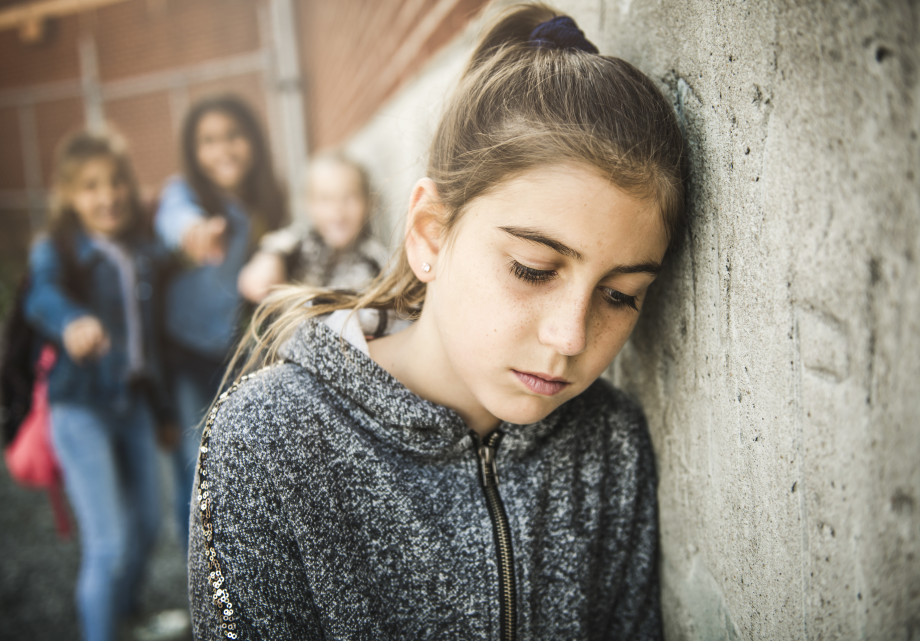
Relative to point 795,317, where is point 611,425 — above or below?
below

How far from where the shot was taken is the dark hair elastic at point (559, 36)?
124 centimetres

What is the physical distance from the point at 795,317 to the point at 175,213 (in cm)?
299

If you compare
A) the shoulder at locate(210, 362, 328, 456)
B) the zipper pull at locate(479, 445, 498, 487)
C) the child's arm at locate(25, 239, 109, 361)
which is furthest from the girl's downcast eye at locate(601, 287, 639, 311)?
the child's arm at locate(25, 239, 109, 361)

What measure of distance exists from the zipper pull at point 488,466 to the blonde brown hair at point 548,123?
48 cm

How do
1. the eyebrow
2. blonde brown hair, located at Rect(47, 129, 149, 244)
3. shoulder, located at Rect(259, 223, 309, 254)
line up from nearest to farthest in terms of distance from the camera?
the eyebrow, blonde brown hair, located at Rect(47, 129, 149, 244), shoulder, located at Rect(259, 223, 309, 254)

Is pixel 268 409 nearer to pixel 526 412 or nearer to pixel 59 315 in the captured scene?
pixel 526 412

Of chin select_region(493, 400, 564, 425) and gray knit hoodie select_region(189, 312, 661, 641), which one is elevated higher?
chin select_region(493, 400, 564, 425)

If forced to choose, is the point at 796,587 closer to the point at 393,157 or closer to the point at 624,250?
the point at 624,250

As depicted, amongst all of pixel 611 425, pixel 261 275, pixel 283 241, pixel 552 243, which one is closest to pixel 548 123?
pixel 552 243

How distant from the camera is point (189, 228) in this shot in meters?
3.09

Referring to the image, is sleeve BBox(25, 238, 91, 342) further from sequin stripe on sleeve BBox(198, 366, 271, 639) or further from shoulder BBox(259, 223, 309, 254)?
sequin stripe on sleeve BBox(198, 366, 271, 639)

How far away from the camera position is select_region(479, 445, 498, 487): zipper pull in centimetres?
135

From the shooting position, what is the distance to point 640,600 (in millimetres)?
1479

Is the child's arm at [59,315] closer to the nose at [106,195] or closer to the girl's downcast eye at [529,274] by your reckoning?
the nose at [106,195]
